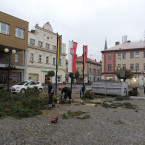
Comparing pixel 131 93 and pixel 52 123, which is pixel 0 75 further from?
pixel 52 123

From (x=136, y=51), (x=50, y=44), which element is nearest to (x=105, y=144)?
(x=50, y=44)

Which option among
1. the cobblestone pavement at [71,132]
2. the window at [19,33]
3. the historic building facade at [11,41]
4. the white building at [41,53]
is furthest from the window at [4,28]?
the cobblestone pavement at [71,132]

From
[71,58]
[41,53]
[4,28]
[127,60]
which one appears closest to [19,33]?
[4,28]

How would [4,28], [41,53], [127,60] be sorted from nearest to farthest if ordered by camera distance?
[4,28] → [41,53] → [127,60]

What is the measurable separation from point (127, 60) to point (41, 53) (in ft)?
91.4

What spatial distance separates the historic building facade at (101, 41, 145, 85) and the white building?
725 inches

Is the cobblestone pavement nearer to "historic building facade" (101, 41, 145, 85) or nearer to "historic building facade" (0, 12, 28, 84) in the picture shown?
"historic building facade" (0, 12, 28, 84)

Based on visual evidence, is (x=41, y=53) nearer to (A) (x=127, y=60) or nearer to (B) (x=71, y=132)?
(A) (x=127, y=60)

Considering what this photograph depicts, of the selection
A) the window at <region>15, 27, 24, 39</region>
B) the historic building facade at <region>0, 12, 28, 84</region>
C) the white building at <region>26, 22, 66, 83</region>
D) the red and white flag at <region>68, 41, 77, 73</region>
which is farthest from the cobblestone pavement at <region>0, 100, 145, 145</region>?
the white building at <region>26, 22, 66, 83</region>

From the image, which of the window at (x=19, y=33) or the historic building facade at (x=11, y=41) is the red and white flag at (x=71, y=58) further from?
the window at (x=19, y=33)

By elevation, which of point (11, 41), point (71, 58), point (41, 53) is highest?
point (41, 53)

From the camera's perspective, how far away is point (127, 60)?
47.2 m

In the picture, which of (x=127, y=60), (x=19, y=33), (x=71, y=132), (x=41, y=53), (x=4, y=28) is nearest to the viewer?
(x=71, y=132)

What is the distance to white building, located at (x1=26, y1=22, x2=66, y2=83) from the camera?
3180cm
